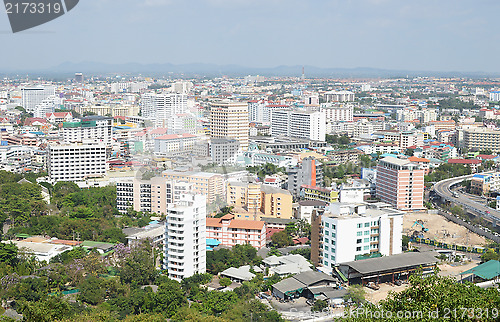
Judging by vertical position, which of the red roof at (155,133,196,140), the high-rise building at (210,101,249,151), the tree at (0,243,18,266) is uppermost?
the high-rise building at (210,101,249,151)

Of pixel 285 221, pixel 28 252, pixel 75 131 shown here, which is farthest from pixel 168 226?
pixel 75 131

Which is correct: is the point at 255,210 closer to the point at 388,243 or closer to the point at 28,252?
the point at 388,243

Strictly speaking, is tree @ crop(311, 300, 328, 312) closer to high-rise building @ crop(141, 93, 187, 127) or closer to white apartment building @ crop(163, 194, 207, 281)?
white apartment building @ crop(163, 194, 207, 281)

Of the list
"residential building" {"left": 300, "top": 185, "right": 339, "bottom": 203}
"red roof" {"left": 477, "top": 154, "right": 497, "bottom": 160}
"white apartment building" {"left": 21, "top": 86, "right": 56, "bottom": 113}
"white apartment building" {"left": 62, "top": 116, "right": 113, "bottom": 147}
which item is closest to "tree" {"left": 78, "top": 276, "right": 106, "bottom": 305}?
"residential building" {"left": 300, "top": 185, "right": 339, "bottom": 203}

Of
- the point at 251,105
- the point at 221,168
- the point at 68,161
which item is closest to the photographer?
the point at 221,168

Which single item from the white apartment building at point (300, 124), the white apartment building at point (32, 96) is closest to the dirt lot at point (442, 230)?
the white apartment building at point (300, 124)

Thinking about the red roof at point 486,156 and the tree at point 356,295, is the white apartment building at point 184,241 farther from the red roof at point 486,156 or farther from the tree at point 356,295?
the red roof at point 486,156
